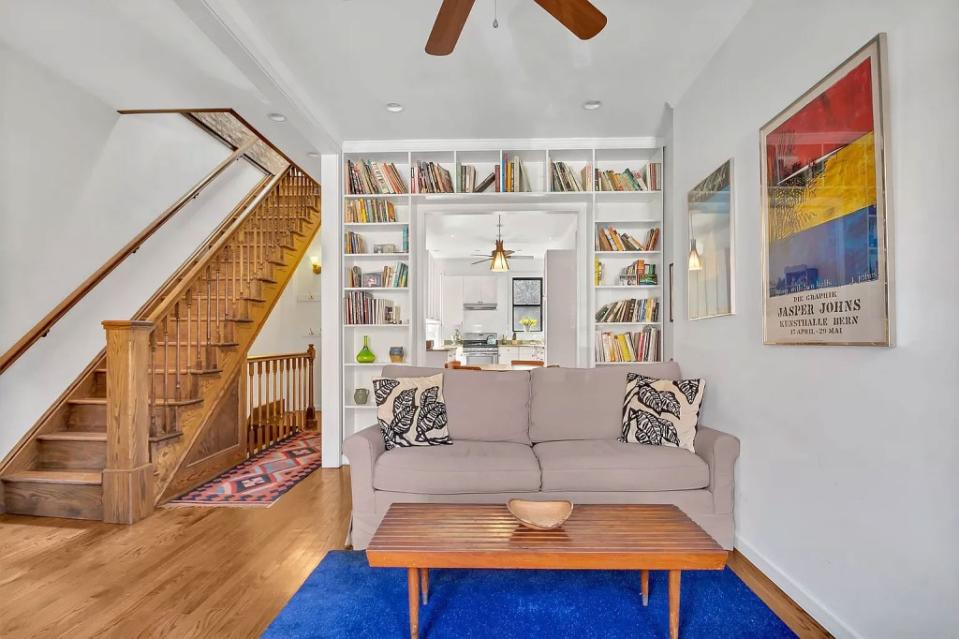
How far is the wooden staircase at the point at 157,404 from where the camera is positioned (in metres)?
3.12

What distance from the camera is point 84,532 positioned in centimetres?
291

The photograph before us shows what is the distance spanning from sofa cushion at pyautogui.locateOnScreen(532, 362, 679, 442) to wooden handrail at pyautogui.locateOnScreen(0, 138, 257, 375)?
8.78ft

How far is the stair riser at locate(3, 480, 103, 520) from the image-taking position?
124 inches

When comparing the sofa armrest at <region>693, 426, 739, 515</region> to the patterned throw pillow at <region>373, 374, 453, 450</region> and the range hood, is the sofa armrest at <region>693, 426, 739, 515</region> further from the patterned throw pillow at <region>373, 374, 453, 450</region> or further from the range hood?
the range hood

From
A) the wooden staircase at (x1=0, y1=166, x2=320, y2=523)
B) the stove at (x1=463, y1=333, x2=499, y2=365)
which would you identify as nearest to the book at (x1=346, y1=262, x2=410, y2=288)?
→ the wooden staircase at (x1=0, y1=166, x2=320, y2=523)

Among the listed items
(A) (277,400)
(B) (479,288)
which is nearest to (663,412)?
(A) (277,400)

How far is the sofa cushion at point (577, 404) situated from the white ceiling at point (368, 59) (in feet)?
6.21

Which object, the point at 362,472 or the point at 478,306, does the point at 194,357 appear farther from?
the point at 478,306

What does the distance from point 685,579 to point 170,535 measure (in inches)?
104

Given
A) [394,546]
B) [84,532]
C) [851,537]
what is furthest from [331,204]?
[851,537]

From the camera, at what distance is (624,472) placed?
8.54 feet

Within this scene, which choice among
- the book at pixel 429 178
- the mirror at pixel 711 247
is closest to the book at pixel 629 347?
the mirror at pixel 711 247

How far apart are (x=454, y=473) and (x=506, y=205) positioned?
2.76m

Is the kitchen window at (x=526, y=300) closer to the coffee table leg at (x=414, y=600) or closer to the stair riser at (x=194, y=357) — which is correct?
the stair riser at (x=194, y=357)
